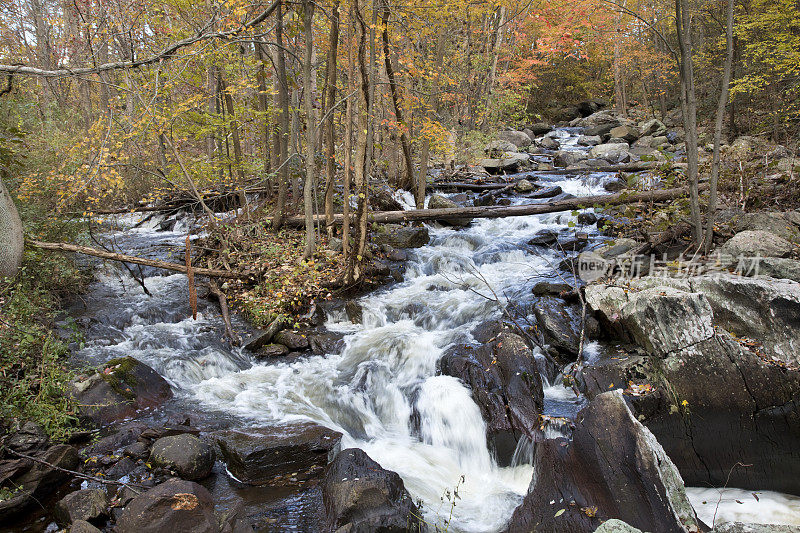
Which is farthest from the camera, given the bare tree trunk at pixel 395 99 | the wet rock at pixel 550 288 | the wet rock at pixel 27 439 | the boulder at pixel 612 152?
the boulder at pixel 612 152

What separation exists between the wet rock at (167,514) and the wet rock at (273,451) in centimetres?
96

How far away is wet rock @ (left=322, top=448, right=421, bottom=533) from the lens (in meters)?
3.81

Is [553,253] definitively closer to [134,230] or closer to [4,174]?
[4,174]

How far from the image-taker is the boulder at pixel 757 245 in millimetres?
6855

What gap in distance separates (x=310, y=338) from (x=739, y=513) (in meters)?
6.09

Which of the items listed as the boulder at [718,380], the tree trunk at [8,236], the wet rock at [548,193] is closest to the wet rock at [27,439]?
the tree trunk at [8,236]

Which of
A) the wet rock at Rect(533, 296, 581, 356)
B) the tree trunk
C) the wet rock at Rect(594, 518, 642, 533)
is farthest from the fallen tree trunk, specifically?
the wet rock at Rect(594, 518, 642, 533)

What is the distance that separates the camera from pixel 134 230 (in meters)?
14.2

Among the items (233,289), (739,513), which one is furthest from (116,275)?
(739,513)

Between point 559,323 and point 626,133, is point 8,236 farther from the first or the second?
point 626,133

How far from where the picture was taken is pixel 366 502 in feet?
12.8

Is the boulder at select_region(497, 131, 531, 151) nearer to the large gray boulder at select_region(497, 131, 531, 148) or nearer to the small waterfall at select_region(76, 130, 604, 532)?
the large gray boulder at select_region(497, 131, 531, 148)

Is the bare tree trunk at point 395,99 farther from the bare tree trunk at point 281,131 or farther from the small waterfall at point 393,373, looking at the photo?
the small waterfall at point 393,373

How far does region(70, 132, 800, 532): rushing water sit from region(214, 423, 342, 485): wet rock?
563 millimetres
